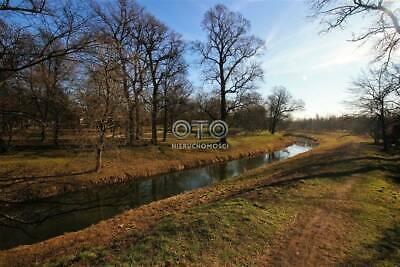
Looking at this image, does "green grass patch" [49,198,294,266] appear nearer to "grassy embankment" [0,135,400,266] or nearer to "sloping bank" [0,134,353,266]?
"grassy embankment" [0,135,400,266]

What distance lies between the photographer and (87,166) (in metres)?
18.6

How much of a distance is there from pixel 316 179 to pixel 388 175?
15.5 ft

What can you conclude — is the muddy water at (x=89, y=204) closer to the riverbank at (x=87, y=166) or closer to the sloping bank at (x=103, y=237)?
the sloping bank at (x=103, y=237)

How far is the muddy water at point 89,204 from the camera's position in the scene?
2.96 meters

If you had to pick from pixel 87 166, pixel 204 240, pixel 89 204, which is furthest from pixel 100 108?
pixel 89 204

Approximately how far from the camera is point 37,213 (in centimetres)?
309

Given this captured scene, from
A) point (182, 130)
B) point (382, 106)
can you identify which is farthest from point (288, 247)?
point (182, 130)

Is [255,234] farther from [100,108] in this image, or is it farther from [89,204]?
[100,108]

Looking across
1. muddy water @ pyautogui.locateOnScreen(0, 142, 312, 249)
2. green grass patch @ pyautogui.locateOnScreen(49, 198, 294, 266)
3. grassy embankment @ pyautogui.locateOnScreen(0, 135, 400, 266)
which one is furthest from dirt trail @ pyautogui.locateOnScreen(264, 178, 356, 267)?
muddy water @ pyautogui.locateOnScreen(0, 142, 312, 249)

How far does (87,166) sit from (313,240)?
15.4 metres

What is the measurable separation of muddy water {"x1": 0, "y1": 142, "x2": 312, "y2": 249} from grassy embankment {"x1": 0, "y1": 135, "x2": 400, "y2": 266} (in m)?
0.95

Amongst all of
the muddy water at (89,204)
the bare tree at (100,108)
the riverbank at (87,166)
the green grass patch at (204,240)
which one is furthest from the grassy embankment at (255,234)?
the bare tree at (100,108)

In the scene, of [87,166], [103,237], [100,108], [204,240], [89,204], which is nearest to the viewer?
[89,204]

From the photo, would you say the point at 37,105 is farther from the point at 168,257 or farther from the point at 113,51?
the point at 168,257
